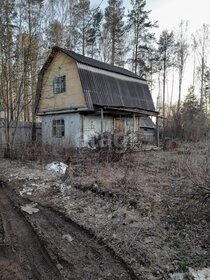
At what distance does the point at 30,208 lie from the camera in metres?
5.37

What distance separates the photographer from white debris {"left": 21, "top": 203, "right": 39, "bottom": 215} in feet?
16.9

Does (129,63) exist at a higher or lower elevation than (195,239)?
higher

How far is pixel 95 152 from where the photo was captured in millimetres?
10594

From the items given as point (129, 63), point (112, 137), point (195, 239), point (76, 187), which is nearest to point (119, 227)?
point (195, 239)

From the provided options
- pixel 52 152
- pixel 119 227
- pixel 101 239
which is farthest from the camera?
pixel 52 152

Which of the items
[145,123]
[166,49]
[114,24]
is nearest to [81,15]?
[114,24]

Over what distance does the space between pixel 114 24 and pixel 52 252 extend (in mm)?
26979

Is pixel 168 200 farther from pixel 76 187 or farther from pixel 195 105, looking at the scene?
pixel 195 105

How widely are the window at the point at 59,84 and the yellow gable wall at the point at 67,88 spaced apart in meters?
0.22

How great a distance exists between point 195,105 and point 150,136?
1325cm

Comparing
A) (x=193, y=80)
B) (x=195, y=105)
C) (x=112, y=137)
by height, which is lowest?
(x=112, y=137)

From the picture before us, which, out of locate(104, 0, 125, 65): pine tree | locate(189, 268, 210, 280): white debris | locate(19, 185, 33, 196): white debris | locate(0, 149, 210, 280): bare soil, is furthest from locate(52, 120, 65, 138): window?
locate(189, 268, 210, 280): white debris

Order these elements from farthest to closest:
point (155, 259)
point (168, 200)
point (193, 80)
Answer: point (193, 80)
point (168, 200)
point (155, 259)

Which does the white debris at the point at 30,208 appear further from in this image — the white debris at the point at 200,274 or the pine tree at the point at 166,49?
the pine tree at the point at 166,49
